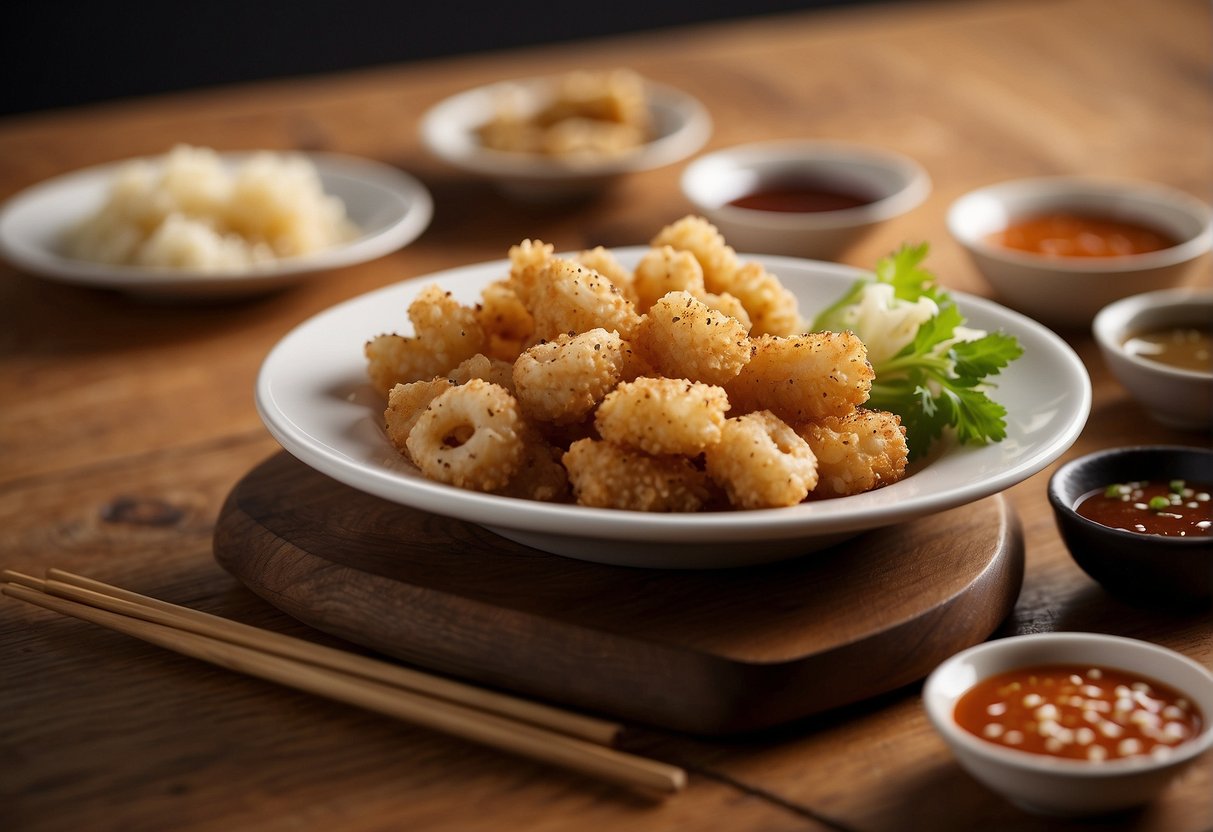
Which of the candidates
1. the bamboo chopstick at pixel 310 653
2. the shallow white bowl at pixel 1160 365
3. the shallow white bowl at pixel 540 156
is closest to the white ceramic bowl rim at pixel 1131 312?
the shallow white bowl at pixel 1160 365

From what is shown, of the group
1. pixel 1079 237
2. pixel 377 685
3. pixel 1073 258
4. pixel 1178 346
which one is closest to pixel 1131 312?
pixel 1178 346

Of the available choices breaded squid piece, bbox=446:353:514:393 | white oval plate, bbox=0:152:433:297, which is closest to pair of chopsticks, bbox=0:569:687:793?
breaded squid piece, bbox=446:353:514:393

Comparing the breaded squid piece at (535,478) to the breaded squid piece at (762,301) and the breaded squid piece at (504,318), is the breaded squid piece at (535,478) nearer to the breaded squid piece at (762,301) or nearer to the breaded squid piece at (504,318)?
the breaded squid piece at (504,318)

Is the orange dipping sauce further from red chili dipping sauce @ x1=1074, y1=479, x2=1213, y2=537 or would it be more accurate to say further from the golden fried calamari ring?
the golden fried calamari ring

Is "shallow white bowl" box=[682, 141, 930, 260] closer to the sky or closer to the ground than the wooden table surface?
closer to the sky

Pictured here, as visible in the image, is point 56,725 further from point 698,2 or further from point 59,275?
point 698,2

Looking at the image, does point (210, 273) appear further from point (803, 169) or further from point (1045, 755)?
point (1045, 755)

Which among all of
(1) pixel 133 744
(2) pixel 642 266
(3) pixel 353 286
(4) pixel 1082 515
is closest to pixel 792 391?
(2) pixel 642 266
